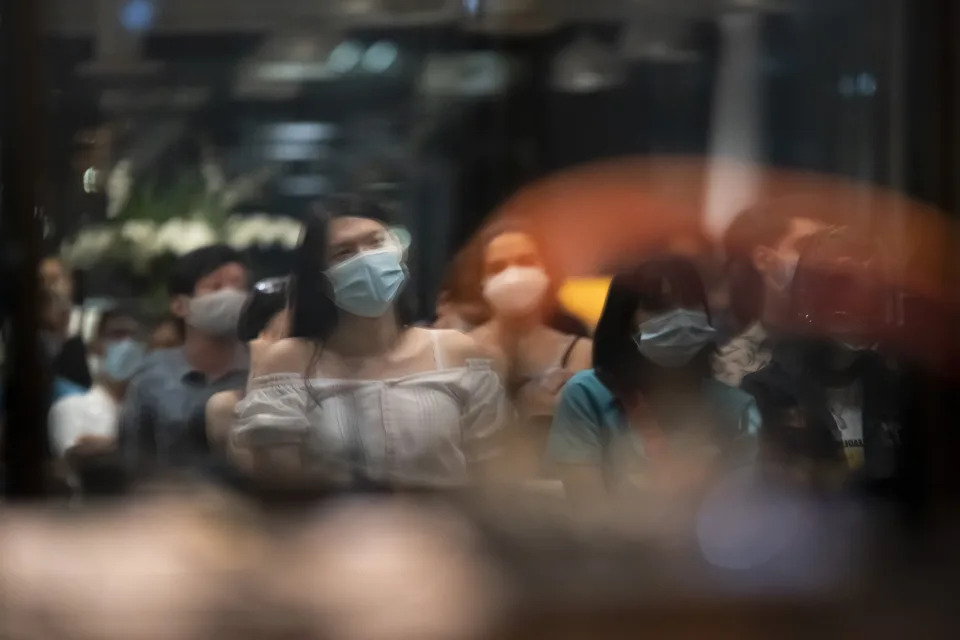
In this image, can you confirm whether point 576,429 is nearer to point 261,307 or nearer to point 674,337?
point 674,337

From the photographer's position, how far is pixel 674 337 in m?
1.55

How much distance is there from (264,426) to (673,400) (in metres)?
0.66

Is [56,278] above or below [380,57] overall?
below

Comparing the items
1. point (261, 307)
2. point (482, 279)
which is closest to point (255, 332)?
point (261, 307)

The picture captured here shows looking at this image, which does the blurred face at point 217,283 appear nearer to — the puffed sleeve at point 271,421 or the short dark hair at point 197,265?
the short dark hair at point 197,265

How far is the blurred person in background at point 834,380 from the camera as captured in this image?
1530 millimetres

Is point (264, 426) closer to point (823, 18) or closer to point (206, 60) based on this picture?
point (206, 60)

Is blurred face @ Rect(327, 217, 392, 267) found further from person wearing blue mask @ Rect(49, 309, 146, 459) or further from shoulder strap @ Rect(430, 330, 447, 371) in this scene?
person wearing blue mask @ Rect(49, 309, 146, 459)

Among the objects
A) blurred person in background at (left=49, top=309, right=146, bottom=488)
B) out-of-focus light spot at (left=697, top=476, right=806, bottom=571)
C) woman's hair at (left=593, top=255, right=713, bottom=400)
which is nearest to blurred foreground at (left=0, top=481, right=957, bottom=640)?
out-of-focus light spot at (left=697, top=476, right=806, bottom=571)

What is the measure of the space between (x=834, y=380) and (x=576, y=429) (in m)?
0.44

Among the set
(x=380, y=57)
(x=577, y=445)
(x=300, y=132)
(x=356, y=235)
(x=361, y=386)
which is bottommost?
(x=577, y=445)

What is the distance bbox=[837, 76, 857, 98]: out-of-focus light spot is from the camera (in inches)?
61.6

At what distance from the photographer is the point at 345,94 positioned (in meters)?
1.56

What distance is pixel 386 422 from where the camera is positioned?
1.52 m
